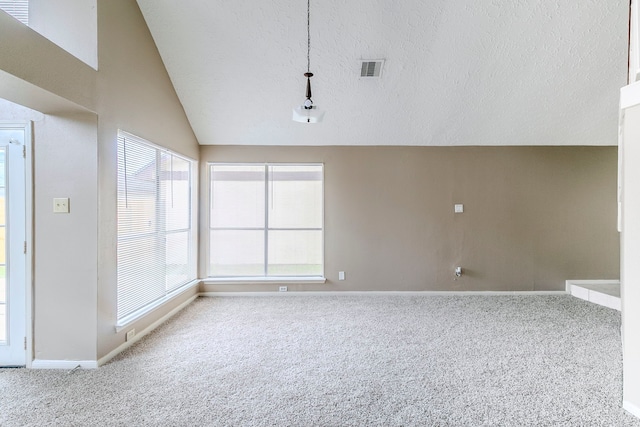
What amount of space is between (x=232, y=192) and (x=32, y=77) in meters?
2.91

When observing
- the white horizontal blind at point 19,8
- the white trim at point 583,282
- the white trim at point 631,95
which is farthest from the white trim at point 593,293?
the white horizontal blind at point 19,8

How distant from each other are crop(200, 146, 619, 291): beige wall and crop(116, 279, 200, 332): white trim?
2065 millimetres

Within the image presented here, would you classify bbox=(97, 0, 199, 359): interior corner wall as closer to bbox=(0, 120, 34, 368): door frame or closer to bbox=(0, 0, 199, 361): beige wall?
bbox=(0, 0, 199, 361): beige wall

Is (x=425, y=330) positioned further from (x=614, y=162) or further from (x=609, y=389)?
(x=614, y=162)

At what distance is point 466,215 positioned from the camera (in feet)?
15.8

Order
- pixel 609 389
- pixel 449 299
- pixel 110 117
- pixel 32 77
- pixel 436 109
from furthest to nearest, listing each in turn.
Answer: pixel 449 299, pixel 436 109, pixel 110 117, pixel 609 389, pixel 32 77

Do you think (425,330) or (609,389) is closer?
(609,389)

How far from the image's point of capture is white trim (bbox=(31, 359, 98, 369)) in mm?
2531

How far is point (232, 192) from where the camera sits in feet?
15.8

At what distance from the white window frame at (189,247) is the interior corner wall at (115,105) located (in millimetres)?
73

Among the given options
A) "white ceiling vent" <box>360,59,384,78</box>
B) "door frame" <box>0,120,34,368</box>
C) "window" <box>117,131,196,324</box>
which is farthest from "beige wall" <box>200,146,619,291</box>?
"door frame" <box>0,120,34,368</box>

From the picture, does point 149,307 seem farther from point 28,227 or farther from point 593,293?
point 593,293

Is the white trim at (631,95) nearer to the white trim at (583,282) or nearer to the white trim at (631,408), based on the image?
the white trim at (631,408)

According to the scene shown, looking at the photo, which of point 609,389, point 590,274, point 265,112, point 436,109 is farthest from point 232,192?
point 590,274
